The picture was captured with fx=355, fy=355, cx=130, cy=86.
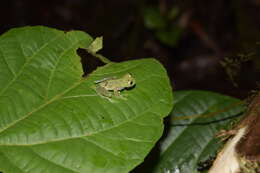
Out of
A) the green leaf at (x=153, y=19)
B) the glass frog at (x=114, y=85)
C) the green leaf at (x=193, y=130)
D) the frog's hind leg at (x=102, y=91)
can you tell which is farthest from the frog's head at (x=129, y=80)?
the green leaf at (x=153, y=19)

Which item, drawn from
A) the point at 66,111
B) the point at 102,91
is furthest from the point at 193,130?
the point at 66,111

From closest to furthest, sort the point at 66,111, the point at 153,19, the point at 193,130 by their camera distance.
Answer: the point at 66,111 → the point at 193,130 → the point at 153,19

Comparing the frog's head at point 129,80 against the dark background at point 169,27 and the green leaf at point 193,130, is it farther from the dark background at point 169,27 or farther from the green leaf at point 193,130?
the dark background at point 169,27

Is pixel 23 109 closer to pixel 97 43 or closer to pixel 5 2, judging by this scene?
pixel 97 43

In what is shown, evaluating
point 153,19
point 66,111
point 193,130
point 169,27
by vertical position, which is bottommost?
point 169,27

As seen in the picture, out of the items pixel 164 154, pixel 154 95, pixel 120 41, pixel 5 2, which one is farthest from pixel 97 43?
pixel 5 2

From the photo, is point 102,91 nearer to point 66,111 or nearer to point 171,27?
point 66,111
